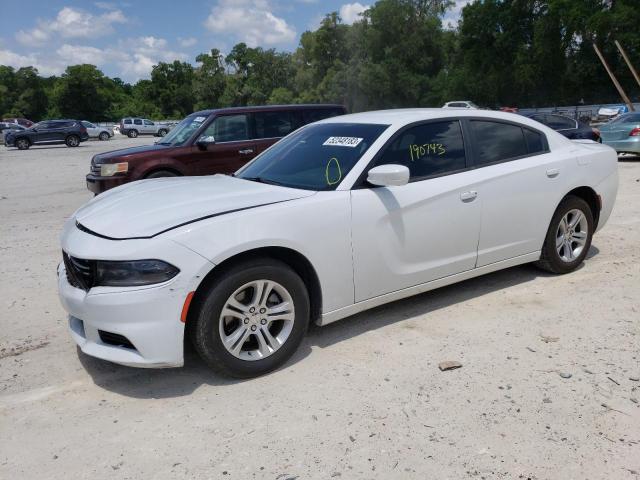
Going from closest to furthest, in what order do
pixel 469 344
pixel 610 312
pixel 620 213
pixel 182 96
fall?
pixel 469 344
pixel 610 312
pixel 620 213
pixel 182 96

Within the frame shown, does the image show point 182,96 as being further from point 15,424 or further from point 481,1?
point 15,424

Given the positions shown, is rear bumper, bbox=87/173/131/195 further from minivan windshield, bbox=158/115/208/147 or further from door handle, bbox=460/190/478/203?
door handle, bbox=460/190/478/203

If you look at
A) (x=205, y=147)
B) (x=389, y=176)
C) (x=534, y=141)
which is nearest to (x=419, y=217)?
(x=389, y=176)

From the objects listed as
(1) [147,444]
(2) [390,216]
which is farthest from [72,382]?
(2) [390,216]

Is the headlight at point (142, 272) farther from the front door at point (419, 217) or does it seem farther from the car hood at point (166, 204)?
the front door at point (419, 217)

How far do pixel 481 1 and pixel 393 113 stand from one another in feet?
186

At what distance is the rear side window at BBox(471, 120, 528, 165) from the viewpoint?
184 inches

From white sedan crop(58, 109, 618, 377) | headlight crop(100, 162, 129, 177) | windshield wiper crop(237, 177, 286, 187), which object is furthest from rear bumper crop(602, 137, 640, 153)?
windshield wiper crop(237, 177, 286, 187)

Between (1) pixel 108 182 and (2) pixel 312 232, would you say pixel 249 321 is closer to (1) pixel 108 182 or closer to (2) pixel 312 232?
(2) pixel 312 232

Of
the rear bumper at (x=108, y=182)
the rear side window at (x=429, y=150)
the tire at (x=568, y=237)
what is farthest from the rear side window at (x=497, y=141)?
the rear bumper at (x=108, y=182)

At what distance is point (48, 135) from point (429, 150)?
34.5 m

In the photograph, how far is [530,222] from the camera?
4863mm

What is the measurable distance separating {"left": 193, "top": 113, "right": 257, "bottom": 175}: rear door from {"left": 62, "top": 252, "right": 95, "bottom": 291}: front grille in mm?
5963

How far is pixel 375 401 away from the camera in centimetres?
325
